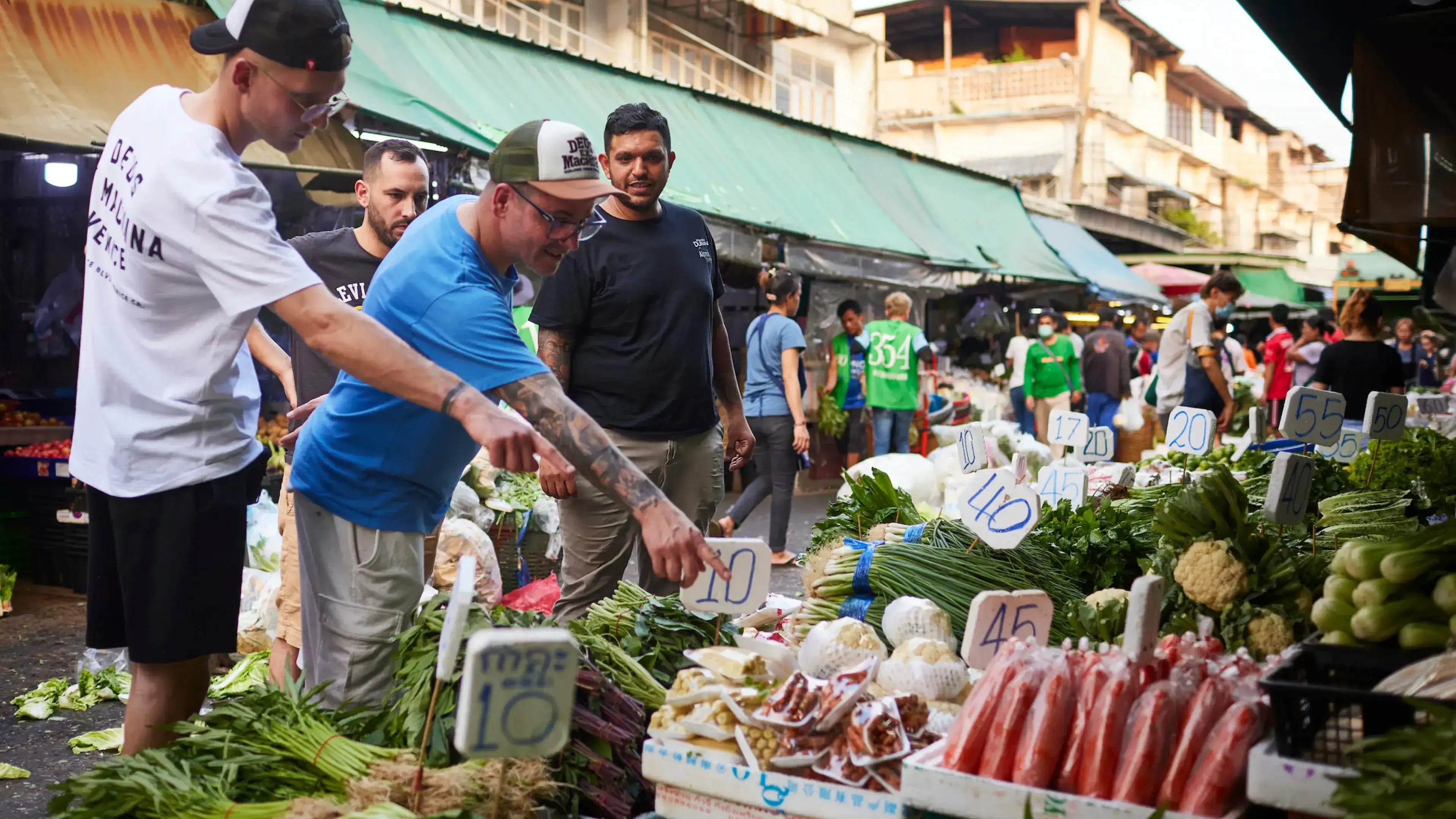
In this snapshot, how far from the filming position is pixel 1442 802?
6.26 ft

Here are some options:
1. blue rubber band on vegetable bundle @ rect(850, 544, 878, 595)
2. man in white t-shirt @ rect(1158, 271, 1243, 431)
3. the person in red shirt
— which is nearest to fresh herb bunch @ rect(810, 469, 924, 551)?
blue rubber band on vegetable bundle @ rect(850, 544, 878, 595)

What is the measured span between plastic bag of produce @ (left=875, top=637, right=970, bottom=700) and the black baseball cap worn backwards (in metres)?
1.92

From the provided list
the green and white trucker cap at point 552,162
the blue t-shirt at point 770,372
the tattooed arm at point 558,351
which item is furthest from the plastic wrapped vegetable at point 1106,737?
the blue t-shirt at point 770,372

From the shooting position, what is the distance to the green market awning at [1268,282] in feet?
110

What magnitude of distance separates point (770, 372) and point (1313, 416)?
4.37m

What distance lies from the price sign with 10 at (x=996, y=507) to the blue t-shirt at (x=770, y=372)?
493 cm

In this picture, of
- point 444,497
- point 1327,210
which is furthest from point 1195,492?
point 1327,210

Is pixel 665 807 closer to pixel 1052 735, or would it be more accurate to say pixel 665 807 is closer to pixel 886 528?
pixel 1052 735

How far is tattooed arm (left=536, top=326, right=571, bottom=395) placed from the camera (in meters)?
4.28

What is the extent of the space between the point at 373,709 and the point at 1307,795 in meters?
1.99

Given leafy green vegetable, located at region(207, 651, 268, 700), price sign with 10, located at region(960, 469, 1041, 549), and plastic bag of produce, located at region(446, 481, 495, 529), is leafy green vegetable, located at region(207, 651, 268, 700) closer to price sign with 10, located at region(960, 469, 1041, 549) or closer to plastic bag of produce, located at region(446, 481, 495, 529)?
plastic bag of produce, located at region(446, 481, 495, 529)

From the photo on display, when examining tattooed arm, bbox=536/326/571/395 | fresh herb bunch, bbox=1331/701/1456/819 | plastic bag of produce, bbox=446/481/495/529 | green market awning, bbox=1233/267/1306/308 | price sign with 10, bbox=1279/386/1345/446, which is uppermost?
green market awning, bbox=1233/267/1306/308

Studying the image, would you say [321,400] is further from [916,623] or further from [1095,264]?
[1095,264]

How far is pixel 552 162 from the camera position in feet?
9.00
